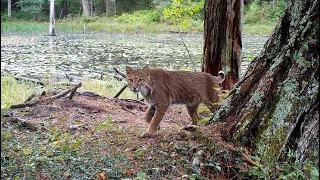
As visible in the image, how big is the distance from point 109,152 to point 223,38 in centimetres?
398

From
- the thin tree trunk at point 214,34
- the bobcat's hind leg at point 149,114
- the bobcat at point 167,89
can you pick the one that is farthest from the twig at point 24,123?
the thin tree trunk at point 214,34

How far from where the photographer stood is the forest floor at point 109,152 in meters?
3.89

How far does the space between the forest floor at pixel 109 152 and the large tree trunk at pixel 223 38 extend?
2.61 m

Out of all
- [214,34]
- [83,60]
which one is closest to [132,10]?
[83,60]

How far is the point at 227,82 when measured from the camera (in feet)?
25.5

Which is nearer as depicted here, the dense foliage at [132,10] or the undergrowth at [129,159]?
the undergrowth at [129,159]

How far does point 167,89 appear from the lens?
19.1ft

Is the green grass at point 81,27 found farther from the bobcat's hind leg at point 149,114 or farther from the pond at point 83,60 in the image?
the bobcat's hind leg at point 149,114

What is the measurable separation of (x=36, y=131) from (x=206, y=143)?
219 centimetres

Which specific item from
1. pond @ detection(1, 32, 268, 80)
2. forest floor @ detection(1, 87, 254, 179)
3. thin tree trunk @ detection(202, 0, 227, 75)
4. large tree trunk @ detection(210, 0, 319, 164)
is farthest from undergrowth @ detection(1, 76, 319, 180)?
pond @ detection(1, 32, 268, 80)

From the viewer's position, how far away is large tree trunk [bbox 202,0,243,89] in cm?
749

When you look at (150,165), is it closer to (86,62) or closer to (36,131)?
(36,131)

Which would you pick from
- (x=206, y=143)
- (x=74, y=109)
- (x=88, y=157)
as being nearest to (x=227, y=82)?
(x=74, y=109)

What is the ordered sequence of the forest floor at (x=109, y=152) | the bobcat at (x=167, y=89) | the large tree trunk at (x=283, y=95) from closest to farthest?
the large tree trunk at (x=283, y=95) → the forest floor at (x=109, y=152) → the bobcat at (x=167, y=89)
